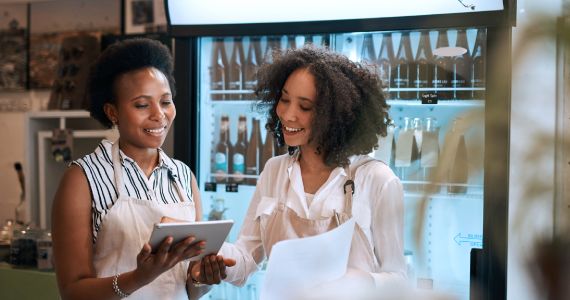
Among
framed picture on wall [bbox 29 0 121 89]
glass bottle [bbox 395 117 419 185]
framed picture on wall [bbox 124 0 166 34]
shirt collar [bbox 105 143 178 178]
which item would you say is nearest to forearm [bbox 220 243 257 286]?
shirt collar [bbox 105 143 178 178]

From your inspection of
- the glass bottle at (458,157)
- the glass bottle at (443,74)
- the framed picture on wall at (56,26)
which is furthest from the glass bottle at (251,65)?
the glass bottle at (458,157)

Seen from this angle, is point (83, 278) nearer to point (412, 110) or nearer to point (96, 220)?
point (96, 220)

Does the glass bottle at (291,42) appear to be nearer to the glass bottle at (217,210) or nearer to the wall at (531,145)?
the glass bottle at (217,210)

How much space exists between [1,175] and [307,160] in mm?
3640

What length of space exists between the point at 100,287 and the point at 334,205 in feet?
2.21

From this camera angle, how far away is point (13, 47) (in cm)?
461

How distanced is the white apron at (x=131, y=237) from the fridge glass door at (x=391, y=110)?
504mm

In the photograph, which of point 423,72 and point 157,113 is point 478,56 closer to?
point 423,72

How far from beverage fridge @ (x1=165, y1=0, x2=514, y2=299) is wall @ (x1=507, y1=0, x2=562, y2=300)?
1.33m

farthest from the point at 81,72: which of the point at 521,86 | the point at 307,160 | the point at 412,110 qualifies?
the point at 521,86

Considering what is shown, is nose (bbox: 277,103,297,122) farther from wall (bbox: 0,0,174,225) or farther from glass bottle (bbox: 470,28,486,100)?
wall (bbox: 0,0,174,225)

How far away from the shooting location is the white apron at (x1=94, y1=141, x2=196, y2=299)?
1.61 meters

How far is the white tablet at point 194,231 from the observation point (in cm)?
136

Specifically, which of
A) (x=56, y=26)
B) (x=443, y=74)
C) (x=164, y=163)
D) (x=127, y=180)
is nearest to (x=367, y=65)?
(x=443, y=74)
